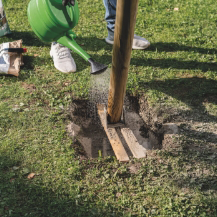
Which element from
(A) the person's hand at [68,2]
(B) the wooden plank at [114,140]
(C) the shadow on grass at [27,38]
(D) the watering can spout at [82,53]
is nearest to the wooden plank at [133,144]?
(B) the wooden plank at [114,140]

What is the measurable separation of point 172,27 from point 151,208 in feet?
11.6

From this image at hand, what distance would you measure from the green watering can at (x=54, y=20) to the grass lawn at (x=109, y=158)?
1.77 ft

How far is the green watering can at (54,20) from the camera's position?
2762 mm

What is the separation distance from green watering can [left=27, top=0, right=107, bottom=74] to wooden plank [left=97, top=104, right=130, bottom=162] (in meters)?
0.49

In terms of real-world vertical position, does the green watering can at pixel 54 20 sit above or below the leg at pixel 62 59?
above

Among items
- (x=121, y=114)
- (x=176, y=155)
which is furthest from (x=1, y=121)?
(x=176, y=155)

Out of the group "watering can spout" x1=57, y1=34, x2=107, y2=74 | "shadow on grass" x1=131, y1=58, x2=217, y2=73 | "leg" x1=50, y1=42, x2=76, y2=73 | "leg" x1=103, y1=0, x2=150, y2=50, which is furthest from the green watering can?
"leg" x1=103, y1=0, x2=150, y2=50

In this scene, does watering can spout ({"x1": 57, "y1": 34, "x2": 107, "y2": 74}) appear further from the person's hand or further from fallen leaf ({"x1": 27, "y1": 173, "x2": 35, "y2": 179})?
fallen leaf ({"x1": 27, "y1": 173, "x2": 35, "y2": 179})

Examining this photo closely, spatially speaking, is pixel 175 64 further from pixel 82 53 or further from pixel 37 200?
pixel 37 200

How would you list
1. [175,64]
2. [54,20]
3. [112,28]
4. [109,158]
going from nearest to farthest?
[109,158] → [54,20] → [175,64] → [112,28]

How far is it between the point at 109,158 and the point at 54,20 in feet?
5.03

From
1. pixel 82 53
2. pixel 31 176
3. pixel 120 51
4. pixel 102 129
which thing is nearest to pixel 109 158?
pixel 102 129

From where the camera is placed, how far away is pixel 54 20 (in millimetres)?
2762

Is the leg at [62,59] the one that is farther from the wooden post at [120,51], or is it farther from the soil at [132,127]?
the wooden post at [120,51]
